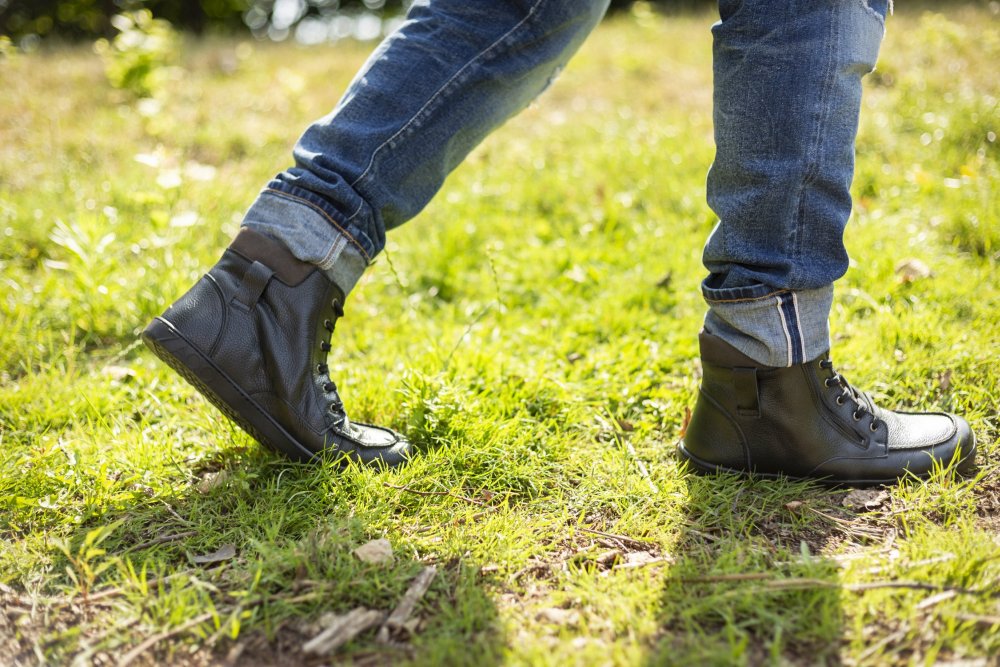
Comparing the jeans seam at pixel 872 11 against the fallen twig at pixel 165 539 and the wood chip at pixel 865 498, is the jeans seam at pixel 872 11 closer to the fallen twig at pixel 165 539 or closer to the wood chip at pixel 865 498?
the wood chip at pixel 865 498

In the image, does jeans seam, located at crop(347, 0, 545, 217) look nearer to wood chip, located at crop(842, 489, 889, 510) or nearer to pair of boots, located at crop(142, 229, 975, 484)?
pair of boots, located at crop(142, 229, 975, 484)

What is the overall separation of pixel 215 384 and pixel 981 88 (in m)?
4.35

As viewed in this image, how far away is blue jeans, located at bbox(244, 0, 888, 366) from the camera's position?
140cm

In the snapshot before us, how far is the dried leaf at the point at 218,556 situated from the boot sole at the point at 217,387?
0.82 feet

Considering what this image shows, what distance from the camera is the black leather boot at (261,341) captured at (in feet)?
4.99

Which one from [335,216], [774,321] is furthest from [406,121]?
[774,321]

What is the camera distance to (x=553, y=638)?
1.25 meters

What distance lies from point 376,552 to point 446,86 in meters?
1.02

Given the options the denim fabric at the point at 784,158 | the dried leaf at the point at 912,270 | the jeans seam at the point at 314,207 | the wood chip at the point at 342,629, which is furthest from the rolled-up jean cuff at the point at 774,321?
the dried leaf at the point at 912,270

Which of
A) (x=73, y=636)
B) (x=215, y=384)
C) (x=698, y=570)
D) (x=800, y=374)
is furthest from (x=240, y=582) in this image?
(x=800, y=374)

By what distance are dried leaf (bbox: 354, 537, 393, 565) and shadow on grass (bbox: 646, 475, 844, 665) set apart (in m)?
0.53

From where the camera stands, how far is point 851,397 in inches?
65.7

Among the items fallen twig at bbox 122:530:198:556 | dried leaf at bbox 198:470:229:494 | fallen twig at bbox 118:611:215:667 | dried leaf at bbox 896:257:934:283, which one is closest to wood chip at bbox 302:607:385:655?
fallen twig at bbox 118:611:215:667

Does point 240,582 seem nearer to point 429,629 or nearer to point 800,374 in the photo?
point 429,629
